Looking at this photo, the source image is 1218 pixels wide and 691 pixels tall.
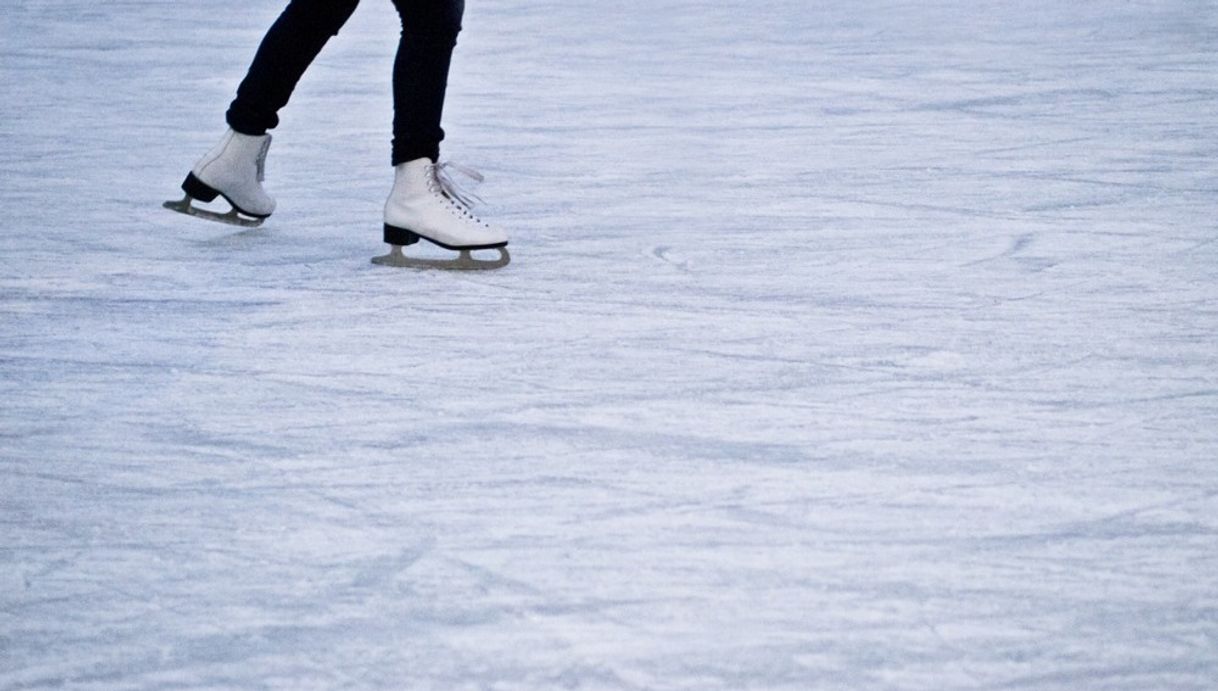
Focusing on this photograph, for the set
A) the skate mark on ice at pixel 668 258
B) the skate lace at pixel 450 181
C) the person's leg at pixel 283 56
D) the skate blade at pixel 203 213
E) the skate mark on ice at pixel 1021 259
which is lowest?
the skate blade at pixel 203 213

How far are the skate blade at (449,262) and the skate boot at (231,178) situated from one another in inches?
13.8

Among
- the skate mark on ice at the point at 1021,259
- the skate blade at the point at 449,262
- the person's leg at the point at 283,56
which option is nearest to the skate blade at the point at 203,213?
the person's leg at the point at 283,56

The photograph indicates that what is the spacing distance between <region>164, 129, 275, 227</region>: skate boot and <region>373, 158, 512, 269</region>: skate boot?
34cm

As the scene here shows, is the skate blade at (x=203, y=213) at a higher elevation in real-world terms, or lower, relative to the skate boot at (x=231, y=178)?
lower

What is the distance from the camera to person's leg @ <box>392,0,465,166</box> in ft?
10.1

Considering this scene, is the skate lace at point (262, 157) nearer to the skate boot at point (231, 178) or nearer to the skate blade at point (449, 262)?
the skate boot at point (231, 178)

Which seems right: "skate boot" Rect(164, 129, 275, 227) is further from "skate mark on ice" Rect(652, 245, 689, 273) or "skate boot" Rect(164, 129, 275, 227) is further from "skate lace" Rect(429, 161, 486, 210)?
"skate mark on ice" Rect(652, 245, 689, 273)

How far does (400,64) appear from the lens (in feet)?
10.3

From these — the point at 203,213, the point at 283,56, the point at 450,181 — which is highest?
the point at 283,56

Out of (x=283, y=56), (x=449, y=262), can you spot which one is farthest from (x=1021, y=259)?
(x=283, y=56)

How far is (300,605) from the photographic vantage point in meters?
1.61

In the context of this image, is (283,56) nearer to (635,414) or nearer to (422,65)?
(422,65)

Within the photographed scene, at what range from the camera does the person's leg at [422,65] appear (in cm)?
309

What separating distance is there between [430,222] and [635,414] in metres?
1.03
